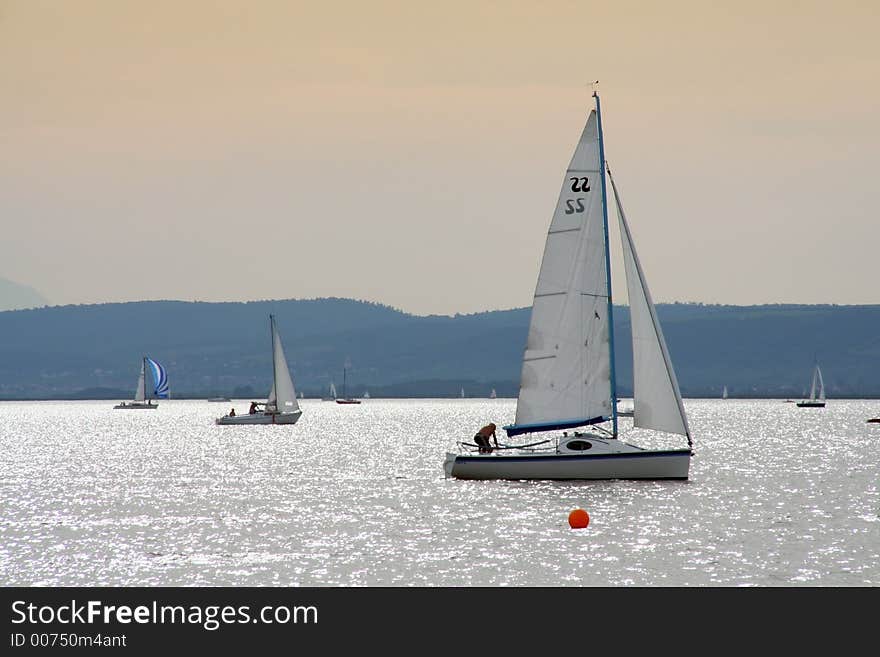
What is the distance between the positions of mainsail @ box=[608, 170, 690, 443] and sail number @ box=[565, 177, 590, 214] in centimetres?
207

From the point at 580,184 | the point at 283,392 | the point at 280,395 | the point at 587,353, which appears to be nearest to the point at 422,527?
the point at 587,353

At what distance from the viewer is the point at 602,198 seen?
196 ft

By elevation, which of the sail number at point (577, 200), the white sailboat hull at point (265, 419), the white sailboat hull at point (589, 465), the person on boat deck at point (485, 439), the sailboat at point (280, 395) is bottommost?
the white sailboat hull at point (589, 465)

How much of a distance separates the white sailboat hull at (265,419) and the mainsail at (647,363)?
78715 mm

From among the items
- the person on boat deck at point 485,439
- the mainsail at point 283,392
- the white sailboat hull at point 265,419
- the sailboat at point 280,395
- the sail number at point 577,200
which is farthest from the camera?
the white sailboat hull at point 265,419

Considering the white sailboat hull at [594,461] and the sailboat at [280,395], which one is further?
the sailboat at [280,395]

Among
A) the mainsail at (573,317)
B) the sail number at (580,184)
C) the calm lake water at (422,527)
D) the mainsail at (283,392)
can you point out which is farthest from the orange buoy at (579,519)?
the mainsail at (283,392)

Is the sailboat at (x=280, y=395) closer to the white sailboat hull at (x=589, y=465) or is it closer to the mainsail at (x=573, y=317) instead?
the white sailboat hull at (x=589, y=465)

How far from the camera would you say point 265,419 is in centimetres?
14900

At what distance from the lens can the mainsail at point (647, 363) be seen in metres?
59.2
